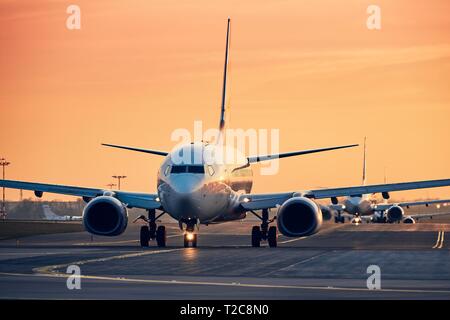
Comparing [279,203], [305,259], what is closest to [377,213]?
[279,203]

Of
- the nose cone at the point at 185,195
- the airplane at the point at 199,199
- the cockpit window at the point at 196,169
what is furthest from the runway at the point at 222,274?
the cockpit window at the point at 196,169

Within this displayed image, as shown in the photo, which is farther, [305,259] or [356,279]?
[305,259]

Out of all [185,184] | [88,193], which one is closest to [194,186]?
[185,184]

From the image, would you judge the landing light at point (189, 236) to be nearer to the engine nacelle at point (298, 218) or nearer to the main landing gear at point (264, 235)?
the main landing gear at point (264, 235)

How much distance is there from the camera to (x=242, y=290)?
28172 mm

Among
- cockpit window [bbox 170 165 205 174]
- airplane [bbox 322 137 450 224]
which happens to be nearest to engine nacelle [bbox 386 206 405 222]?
airplane [bbox 322 137 450 224]

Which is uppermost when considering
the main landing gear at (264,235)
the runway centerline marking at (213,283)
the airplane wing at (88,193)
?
the airplane wing at (88,193)

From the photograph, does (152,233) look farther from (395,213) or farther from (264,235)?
(395,213)

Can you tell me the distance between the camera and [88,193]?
56.8 meters

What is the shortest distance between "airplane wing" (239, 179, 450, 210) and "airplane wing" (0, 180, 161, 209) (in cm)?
462

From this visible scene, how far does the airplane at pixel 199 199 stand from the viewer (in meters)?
51.1
